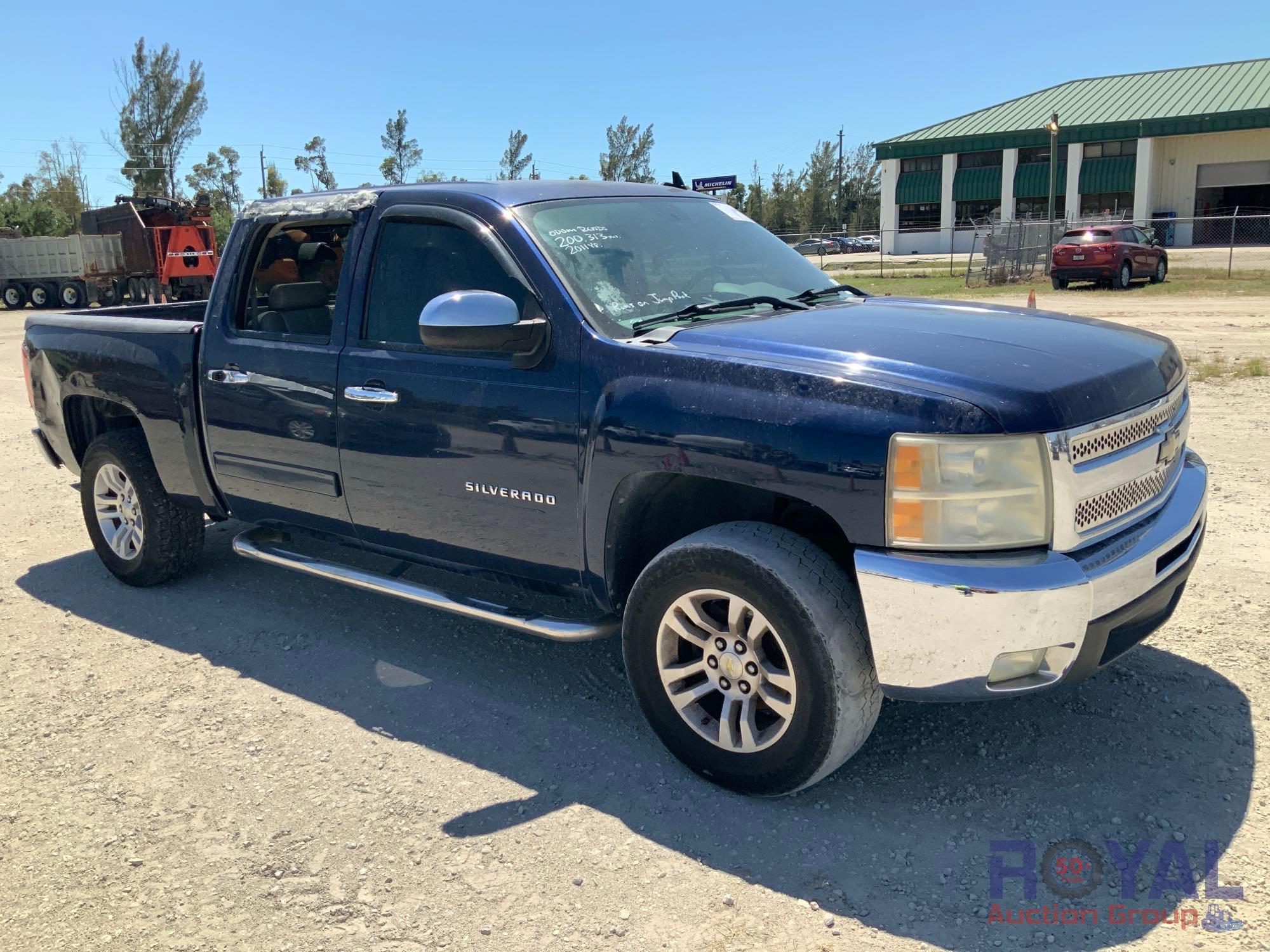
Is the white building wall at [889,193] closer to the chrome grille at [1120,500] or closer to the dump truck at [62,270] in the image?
the dump truck at [62,270]

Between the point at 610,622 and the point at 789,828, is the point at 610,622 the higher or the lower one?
the higher one

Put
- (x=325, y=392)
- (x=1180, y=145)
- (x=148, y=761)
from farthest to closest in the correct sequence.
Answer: (x=1180, y=145) → (x=325, y=392) → (x=148, y=761)

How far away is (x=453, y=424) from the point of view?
382 centimetres

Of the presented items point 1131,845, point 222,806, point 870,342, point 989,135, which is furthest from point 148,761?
point 989,135

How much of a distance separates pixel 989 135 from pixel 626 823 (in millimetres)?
59399

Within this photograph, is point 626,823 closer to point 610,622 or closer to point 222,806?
point 610,622

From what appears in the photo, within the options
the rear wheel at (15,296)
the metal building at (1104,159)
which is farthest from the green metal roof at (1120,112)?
the rear wheel at (15,296)

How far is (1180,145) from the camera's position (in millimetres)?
52469

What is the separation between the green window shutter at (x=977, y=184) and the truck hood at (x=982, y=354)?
58220 mm

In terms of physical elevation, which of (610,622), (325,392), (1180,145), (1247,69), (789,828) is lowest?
(789,828)

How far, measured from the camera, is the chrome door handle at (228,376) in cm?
458

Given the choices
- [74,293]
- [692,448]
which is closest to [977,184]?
[74,293]

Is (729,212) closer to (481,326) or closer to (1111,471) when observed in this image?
(481,326)

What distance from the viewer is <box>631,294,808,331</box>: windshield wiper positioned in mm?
3668
